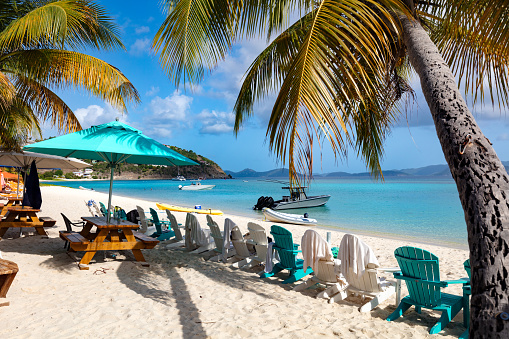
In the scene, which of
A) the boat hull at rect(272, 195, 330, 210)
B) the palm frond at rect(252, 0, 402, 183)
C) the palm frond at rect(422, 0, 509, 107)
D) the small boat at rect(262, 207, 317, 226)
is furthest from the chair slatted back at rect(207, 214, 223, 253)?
the boat hull at rect(272, 195, 330, 210)

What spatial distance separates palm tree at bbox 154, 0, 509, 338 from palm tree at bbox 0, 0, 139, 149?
3899 mm

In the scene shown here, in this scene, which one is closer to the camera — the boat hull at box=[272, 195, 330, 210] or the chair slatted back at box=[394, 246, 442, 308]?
the chair slatted back at box=[394, 246, 442, 308]

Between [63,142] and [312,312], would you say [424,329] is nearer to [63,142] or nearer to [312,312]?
[312,312]

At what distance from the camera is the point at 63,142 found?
5.37 m

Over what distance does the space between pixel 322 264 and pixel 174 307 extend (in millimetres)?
1986

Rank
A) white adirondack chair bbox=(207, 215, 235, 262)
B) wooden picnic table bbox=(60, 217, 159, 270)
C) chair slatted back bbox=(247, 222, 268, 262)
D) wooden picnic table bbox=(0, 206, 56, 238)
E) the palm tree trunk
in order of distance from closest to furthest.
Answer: the palm tree trunk, wooden picnic table bbox=(60, 217, 159, 270), chair slatted back bbox=(247, 222, 268, 262), white adirondack chair bbox=(207, 215, 235, 262), wooden picnic table bbox=(0, 206, 56, 238)

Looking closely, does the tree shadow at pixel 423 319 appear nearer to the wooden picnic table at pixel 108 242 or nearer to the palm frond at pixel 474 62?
the palm frond at pixel 474 62

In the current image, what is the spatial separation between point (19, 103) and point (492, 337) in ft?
35.6

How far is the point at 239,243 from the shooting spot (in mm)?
6297

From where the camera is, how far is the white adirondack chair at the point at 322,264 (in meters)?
4.63

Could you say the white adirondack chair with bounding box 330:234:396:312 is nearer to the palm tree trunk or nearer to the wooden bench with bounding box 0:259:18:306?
the palm tree trunk

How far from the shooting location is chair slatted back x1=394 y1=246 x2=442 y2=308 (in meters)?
3.76

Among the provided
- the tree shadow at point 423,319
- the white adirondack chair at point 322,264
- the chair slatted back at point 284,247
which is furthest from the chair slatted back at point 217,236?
the tree shadow at point 423,319

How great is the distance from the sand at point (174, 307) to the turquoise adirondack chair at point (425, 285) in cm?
14
